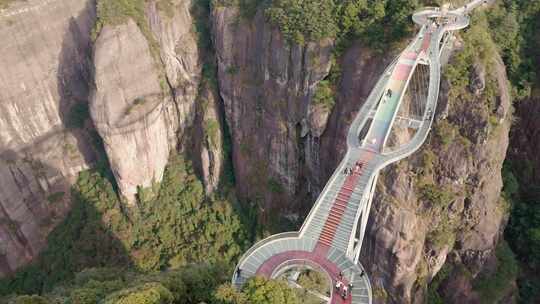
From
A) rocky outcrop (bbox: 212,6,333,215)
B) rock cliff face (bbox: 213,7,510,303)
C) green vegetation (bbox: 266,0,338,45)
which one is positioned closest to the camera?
rock cliff face (bbox: 213,7,510,303)

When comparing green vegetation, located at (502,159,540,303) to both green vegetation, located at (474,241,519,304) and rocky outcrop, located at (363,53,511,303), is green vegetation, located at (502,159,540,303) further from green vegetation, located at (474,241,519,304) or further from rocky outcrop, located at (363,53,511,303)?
rocky outcrop, located at (363,53,511,303)

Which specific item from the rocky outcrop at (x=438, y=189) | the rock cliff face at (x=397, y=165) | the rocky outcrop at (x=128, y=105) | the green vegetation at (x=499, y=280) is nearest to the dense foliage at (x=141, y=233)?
the rocky outcrop at (x=128, y=105)

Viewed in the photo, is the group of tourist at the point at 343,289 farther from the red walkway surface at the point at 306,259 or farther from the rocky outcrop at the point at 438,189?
the rocky outcrop at the point at 438,189

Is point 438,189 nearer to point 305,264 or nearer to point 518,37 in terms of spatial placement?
point 305,264

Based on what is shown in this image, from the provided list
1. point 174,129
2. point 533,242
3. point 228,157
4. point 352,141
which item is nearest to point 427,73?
point 352,141

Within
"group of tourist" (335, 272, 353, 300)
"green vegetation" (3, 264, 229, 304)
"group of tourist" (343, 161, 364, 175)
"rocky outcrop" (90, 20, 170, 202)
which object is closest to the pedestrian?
"group of tourist" (335, 272, 353, 300)

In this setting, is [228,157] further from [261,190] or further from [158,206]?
[158,206]

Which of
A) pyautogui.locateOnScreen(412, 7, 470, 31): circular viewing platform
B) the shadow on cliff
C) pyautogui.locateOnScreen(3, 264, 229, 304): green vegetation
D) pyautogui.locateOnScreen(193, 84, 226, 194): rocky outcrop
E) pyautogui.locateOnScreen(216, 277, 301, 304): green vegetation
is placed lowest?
the shadow on cliff
